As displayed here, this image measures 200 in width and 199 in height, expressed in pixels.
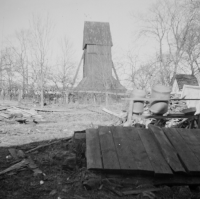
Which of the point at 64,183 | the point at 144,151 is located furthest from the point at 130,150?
the point at 64,183

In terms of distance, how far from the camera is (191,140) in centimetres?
394

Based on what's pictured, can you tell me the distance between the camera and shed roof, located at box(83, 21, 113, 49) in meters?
25.7

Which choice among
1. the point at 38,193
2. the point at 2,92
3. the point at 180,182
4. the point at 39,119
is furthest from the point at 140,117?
the point at 2,92

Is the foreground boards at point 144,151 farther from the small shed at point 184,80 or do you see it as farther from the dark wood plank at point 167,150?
the small shed at point 184,80

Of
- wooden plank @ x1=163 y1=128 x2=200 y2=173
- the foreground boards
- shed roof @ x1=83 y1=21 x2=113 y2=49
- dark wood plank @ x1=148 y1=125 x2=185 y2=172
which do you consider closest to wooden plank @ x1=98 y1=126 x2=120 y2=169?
the foreground boards

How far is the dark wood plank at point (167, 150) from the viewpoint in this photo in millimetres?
3258

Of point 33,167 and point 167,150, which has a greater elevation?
point 167,150

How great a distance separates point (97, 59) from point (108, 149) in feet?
73.7

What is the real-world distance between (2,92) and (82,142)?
2766cm

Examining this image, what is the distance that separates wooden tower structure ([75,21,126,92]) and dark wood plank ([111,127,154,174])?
58.7ft

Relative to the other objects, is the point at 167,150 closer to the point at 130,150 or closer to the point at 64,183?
the point at 130,150

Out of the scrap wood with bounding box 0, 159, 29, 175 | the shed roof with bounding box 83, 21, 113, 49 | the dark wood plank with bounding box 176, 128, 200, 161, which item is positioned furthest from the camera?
the shed roof with bounding box 83, 21, 113, 49

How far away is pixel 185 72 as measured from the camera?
2581 cm

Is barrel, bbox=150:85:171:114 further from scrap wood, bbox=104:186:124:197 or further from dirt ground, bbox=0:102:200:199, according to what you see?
scrap wood, bbox=104:186:124:197
